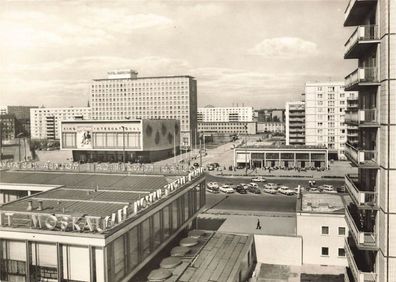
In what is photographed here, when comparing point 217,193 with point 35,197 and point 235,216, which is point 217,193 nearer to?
point 235,216

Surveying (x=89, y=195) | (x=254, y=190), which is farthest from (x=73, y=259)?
(x=254, y=190)

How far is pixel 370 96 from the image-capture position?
24422mm

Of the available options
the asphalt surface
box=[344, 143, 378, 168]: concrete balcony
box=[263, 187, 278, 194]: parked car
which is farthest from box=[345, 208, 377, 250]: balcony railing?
Result: box=[263, 187, 278, 194]: parked car

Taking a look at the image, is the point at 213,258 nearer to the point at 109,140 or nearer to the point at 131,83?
the point at 109,140

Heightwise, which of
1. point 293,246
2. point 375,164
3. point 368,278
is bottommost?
point 293,246

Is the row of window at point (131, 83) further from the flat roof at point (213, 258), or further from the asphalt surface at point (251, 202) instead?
the flat roof at point (213, 258)

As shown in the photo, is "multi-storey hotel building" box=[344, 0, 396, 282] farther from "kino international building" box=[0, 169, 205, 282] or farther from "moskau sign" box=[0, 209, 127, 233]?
"moskau sign" box=[0, 209, 127, 233]

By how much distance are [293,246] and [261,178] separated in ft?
135

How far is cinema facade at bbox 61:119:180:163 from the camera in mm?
103562

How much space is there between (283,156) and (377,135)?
7845 cm

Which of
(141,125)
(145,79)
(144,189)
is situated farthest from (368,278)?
(145,79)

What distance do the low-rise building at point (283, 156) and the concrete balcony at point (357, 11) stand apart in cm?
7098

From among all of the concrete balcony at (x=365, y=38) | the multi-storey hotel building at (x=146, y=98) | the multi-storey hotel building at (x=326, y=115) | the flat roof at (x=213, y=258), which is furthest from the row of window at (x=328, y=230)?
the multi-storey hotel building at (x=146, y=98)

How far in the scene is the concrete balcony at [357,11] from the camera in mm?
22516
